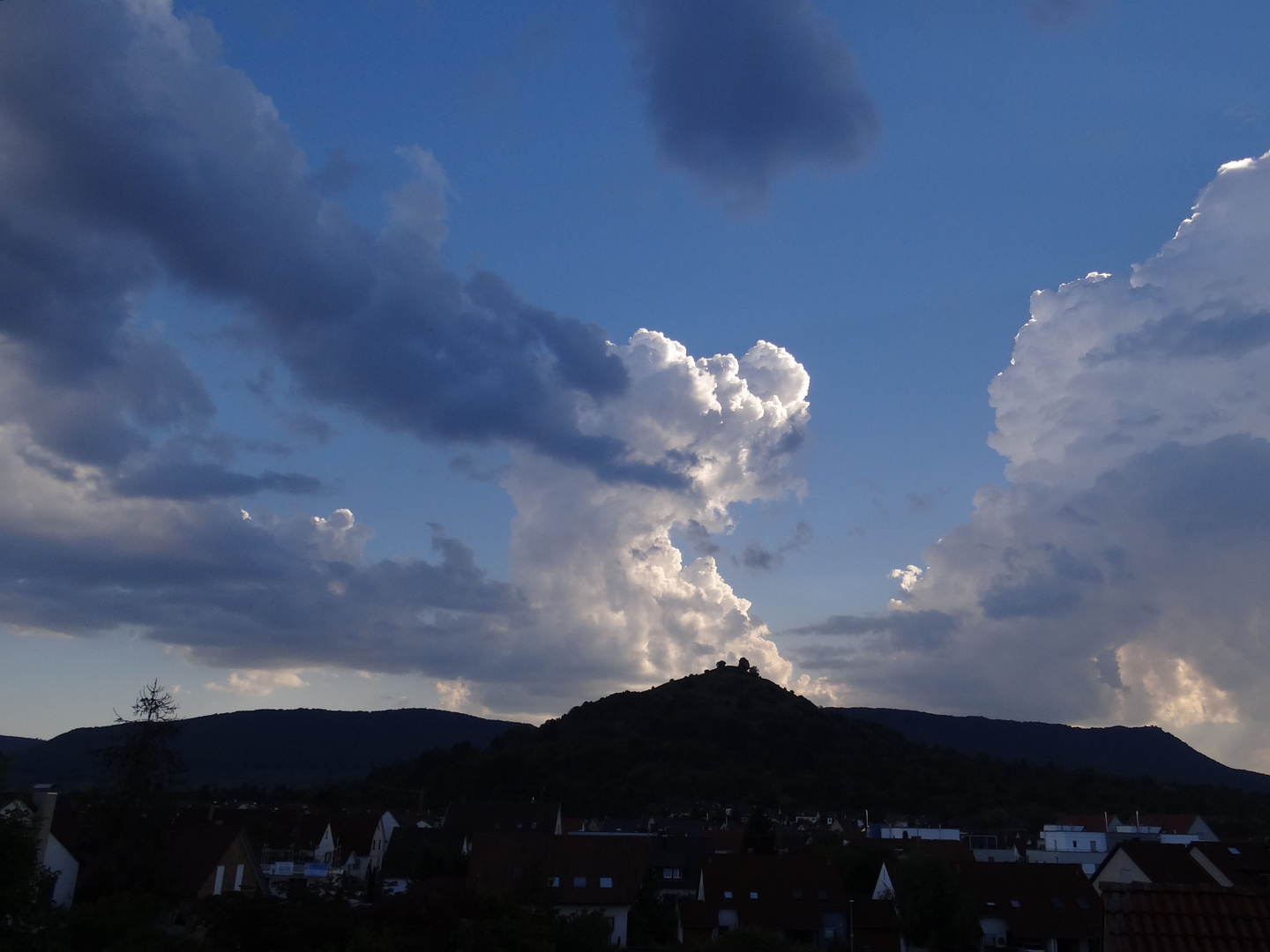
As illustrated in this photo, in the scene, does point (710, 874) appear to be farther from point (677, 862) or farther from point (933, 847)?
point (933, 847)

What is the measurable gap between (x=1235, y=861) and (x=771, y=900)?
2921cm

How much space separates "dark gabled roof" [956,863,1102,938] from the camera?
53094 mm

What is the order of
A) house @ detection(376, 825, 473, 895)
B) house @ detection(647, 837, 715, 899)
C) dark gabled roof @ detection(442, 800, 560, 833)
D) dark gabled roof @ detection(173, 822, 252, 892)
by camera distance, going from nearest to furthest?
dark gabled roof @ detection(173, 822, 252, 892)
house @ detection(376, 825, 473, 895)
house @ detection(647, 837, 715, 899)
dark gabled roof @ detection(442, 800, 560, 833)

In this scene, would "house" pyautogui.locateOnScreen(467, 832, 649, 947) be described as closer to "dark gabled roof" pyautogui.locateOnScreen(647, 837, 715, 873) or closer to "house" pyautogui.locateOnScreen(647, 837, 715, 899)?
"house" pyautogui.locateOnScreen(647, 837, 715, 899)

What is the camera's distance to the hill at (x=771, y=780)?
15138cm

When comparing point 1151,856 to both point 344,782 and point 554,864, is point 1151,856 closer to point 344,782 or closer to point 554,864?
point 554,864

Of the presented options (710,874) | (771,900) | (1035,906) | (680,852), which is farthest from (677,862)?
(1035,906)

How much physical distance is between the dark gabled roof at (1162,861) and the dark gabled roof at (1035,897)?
3932 millimetres

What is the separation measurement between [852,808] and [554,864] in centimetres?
11328

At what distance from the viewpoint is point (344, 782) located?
184000mm

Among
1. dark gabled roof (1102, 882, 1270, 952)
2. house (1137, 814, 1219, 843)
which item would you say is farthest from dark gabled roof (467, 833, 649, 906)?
house (1137, 814, 1219, 843)

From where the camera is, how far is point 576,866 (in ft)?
188

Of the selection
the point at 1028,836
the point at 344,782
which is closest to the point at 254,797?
the point at 344,782

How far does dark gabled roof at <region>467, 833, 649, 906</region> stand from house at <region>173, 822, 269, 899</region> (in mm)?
13169
